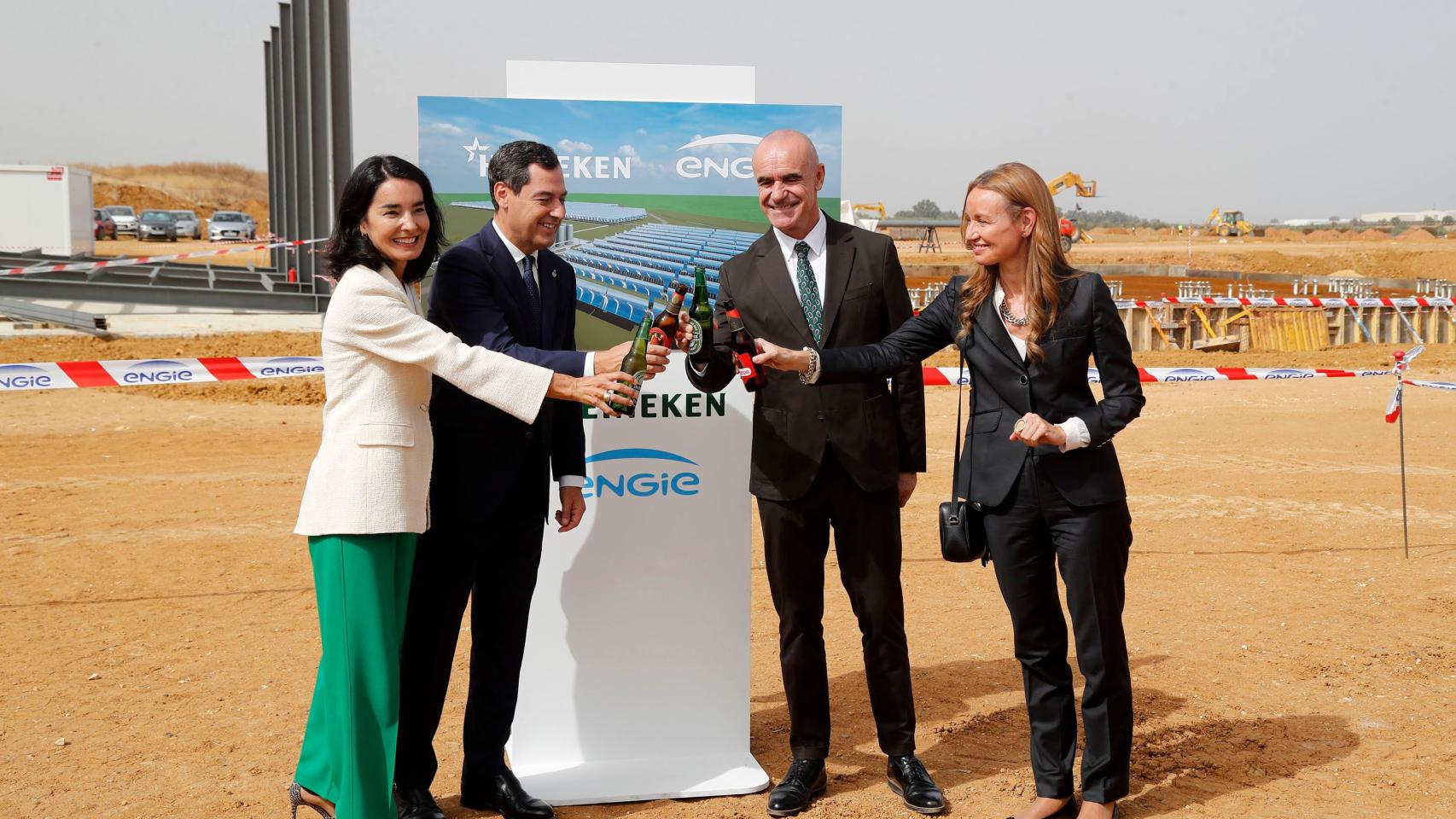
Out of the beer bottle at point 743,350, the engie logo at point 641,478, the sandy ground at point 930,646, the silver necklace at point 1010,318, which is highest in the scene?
the silver necklace at point 1010,318

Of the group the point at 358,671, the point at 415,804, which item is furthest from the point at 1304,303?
the point at 358,671

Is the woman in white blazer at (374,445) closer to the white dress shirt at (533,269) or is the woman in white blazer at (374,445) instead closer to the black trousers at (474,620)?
the white dress shirt at (533,269)

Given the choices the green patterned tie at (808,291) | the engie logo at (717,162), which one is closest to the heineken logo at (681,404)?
the green patterned tie at (808,291)

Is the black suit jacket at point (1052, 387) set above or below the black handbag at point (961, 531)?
above

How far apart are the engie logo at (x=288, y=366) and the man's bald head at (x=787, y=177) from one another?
19.8ft

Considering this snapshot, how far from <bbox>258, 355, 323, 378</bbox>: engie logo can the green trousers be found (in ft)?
19.9

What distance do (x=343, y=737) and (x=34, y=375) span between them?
5.83 meters

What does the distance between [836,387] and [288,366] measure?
6.74 meters

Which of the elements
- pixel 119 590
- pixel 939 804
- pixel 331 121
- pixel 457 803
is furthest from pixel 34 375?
pixel 331 121

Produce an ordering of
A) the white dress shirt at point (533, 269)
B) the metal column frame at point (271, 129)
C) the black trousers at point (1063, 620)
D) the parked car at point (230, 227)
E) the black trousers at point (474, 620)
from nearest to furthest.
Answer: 1. the white dress shirt at point (533, 269)
2. the black trousers at point (1063, 620)
3. the black trousers at point (474, 620)
4. the metal column frame at point (271, 129)
5. the parked car at point (230, 227)

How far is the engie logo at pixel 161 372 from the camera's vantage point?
29.1ft

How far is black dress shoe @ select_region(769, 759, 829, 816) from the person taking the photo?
438 centimetres

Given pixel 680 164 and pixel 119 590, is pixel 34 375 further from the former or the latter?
pixel 680 164

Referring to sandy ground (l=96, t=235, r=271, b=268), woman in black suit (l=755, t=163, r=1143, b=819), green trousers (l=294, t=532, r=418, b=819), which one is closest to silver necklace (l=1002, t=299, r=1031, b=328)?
woman in black suit (l=755, t=163, r=1143, b=819)
